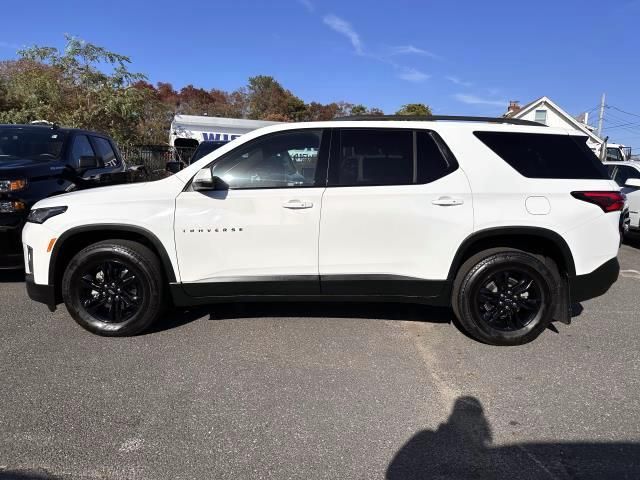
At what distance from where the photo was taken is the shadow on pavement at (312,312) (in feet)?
15.7

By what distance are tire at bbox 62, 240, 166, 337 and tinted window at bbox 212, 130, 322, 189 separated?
974 millimetres

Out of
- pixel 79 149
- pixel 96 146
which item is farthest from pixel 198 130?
pixel 79 149

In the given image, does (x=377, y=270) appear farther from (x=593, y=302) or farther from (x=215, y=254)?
(x=593, y=302)

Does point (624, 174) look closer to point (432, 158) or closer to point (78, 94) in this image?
point (432, 158)

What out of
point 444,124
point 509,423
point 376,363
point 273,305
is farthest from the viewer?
point 273,305

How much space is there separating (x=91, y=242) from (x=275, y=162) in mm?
1753

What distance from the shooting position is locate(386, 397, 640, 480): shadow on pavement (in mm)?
A: 2531

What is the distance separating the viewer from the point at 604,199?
398 centimetres

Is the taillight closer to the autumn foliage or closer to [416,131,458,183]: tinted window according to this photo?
[416,131,458,183]: tinted window

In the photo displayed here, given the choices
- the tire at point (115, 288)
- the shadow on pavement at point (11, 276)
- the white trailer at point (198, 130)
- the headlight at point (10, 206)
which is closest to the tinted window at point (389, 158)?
the tire at point (115, 288)

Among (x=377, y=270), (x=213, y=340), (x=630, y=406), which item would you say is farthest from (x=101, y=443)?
(x=630, y=406)

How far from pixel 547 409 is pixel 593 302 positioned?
2.93 meters

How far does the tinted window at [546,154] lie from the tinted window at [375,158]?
65cm

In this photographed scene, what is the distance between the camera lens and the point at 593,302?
5.57 m
